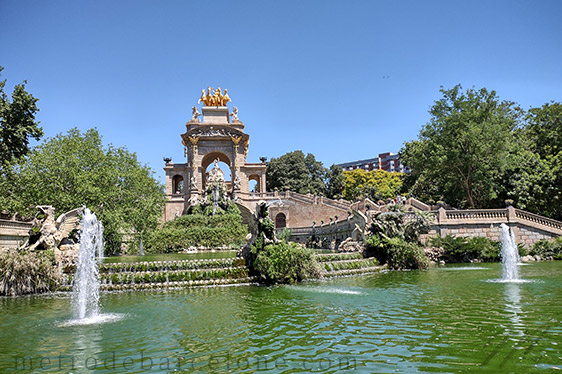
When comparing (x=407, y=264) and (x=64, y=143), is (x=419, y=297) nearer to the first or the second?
(x=407, y=264)

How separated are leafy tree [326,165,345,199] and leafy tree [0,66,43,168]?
48.2m

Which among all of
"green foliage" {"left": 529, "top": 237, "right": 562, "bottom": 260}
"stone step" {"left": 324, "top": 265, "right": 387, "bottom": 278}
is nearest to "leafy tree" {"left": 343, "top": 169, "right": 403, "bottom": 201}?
"green foliage" {"left": 529, "top": 237, "right": 562, "bottom": 260}

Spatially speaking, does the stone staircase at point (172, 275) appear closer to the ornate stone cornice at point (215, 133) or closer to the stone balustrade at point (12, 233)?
the stone balustrade at point (12, 233)

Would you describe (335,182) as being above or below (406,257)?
above

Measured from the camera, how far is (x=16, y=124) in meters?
25.1

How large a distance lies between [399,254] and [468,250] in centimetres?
551

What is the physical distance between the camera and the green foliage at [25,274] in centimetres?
1263

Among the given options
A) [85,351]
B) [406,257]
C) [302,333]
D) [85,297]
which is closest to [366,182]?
[406,257]

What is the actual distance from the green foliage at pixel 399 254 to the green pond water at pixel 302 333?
640 cm

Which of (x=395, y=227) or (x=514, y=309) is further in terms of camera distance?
(x=395, y=227)

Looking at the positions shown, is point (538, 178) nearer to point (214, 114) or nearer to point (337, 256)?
point (337, 256)

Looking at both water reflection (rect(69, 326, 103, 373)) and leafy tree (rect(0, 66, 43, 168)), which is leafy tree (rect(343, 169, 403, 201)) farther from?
water reflection (rect(69, 326, 103, 373))

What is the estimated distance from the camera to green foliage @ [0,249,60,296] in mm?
12633

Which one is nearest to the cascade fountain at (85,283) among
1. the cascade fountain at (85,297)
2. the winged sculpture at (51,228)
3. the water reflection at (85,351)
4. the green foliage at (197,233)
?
the cascade fountain at (85,297)
